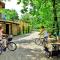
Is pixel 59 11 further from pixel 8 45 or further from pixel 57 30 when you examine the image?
pixel 8 45

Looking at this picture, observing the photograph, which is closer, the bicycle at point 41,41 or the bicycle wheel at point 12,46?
the bicycle wheel at point 12,46

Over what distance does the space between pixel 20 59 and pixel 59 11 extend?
9316mm

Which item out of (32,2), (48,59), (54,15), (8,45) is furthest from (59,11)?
(48,59)

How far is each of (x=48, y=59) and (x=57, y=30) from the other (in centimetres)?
757

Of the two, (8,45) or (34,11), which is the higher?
(34,11)

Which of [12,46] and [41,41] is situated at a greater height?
[12,46]

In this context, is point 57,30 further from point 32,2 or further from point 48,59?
point 48,59

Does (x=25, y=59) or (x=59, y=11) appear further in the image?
(x=59, y=11)

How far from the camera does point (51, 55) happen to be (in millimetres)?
15219

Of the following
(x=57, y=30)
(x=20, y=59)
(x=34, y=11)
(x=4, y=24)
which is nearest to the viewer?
(x=20, y=59)

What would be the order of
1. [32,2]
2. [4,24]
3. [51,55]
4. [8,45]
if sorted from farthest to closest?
1. [4,24]
2. [32,2]
3. [8,45]
4. [51,55]

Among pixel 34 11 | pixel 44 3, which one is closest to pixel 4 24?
pixel 34 11

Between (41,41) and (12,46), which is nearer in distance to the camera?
(12,46)

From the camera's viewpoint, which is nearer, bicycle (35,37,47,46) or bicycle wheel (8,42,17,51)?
bicycle wheel (8,42,17,51)
